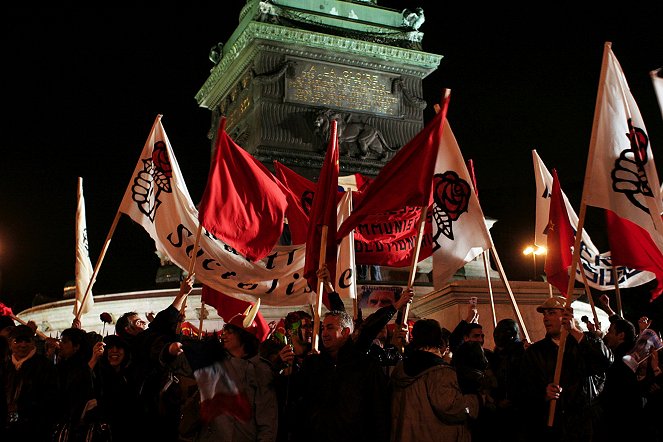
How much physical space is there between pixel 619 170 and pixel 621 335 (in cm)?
158

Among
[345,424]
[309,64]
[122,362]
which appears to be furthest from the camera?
[309,64]

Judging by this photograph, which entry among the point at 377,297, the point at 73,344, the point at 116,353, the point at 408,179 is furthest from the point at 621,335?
the point at 377,297

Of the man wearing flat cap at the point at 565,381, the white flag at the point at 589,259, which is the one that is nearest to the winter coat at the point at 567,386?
the man wearing flat cap at the point at 565,381

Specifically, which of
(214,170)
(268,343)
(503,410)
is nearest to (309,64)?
(214,170)

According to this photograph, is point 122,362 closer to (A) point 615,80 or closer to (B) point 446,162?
(B) point 446,162

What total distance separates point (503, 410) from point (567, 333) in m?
0.90

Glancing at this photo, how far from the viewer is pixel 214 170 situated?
1034 centimetres

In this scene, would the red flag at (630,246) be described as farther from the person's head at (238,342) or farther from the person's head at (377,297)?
the person's head at (377,297)

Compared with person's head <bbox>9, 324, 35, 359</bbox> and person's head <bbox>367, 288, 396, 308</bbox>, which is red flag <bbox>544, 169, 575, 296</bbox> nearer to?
person's head <bbox>9, 324, 35, 359</bbox>

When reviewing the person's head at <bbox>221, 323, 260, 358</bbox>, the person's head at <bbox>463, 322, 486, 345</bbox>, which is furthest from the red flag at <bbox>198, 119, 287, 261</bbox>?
the person's head at <bbox>463, 322, 486, 345</bbox>

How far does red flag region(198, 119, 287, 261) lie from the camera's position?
33.6ft

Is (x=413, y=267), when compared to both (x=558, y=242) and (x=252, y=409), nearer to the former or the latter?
(x=252, y=409)

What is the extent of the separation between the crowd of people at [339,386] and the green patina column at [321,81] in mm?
19320

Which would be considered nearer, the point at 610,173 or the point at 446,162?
the point at 610,173
